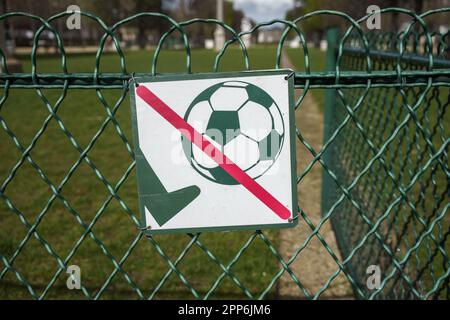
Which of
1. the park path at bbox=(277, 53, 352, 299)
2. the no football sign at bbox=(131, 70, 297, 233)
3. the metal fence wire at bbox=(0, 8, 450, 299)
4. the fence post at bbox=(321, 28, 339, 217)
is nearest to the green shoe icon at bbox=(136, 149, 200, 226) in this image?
the no football sign at bbox=(131, 70, 297, 233)

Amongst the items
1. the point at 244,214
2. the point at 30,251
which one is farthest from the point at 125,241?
the point at 244,214

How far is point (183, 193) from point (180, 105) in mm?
281

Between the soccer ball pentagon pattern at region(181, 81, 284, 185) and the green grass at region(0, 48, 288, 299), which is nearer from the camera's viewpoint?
the soccer ball pentagon pattern at region(181, 81, 284, 185)

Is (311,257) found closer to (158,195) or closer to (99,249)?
(99,249)

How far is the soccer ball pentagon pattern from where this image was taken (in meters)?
1.22

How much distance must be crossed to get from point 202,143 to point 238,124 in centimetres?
13

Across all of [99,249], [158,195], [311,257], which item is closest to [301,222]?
Result: [311,257]

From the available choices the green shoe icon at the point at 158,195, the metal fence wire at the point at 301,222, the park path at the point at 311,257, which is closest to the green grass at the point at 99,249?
the metal fence wire at the point at 301,222

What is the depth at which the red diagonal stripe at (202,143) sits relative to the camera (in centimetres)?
→ 124

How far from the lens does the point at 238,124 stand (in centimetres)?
123

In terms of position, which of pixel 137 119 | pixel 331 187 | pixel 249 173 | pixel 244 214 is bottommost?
pixel 331 187

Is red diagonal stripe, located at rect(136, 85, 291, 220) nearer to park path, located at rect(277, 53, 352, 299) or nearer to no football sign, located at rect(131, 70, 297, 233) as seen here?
no football sign, located at rect(131, 70, 297, 233)

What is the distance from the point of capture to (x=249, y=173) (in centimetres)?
127
